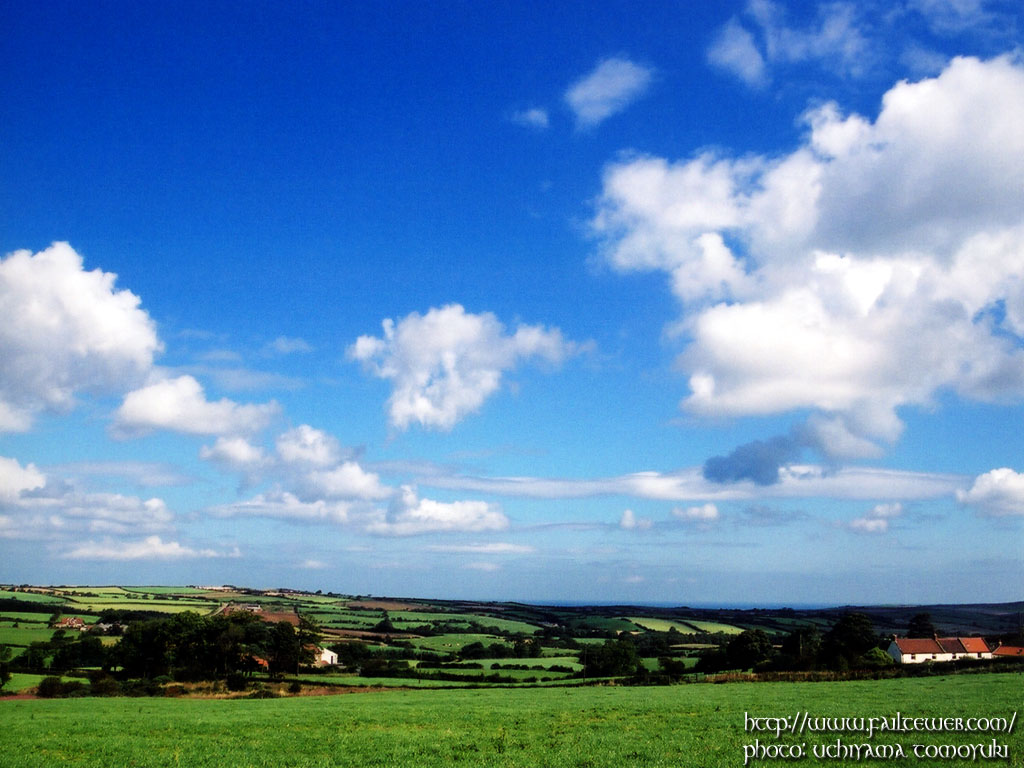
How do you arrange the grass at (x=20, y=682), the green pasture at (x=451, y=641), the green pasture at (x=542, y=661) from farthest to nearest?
the green pasture at (x=451, y=641), the green pasture at (x=542, y=661), the grass at (x=20, y=682)

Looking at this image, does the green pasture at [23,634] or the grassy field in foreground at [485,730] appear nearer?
the grassy field in foreground at [485,730]

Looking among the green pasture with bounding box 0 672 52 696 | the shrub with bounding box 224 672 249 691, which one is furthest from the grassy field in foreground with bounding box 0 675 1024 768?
the green pasture with bounding box 0 672 52 696

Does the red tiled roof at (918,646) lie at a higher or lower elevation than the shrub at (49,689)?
lower

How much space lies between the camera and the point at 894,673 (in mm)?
63656

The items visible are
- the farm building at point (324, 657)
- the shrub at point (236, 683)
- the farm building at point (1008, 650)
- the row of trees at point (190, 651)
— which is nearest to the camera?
the shrub at point (236, 683)

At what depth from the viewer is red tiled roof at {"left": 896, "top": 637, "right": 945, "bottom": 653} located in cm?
12350

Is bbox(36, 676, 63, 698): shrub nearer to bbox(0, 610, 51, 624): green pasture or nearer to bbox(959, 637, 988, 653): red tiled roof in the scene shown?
bbox(0, 610, 51, 624): green pasture

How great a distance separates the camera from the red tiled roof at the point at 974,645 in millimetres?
124863

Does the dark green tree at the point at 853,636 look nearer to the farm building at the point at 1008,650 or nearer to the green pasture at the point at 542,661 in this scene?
the farm building at the point at 1008,650

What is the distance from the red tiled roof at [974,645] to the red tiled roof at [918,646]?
5782 mm

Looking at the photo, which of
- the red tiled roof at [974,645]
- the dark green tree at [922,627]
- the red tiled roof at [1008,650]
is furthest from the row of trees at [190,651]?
the dark green tree at [922,627]

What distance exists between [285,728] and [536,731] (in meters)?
13.9

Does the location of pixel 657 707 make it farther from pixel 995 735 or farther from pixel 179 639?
pixel 179 639

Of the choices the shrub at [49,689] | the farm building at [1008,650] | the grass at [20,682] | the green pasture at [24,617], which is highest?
the shrub at [49,689]
